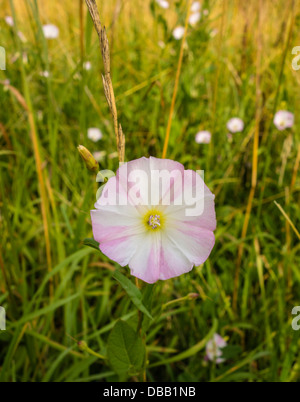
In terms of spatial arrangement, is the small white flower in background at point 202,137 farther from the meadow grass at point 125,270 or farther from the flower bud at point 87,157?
the flower bud at point 87,157

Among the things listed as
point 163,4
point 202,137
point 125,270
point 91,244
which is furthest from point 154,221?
point 163,4

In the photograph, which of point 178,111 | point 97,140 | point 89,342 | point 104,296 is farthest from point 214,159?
point 89,342

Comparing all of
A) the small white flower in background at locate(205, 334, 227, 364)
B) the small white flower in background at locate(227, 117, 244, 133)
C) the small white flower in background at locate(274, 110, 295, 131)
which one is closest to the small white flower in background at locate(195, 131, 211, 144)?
the small white flower in background at locate(227, 117, 244, 133)

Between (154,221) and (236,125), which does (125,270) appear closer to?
(154,221)

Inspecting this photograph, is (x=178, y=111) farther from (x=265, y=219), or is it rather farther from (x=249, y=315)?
(x=249, y=315)

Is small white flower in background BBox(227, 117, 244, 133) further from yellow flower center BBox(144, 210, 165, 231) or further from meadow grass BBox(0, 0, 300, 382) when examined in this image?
yellow flower center BBox(144, 210, 165, 231)

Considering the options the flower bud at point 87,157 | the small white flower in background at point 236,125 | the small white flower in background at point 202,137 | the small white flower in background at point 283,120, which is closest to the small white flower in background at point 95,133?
the small white flower in background at point 202,137
